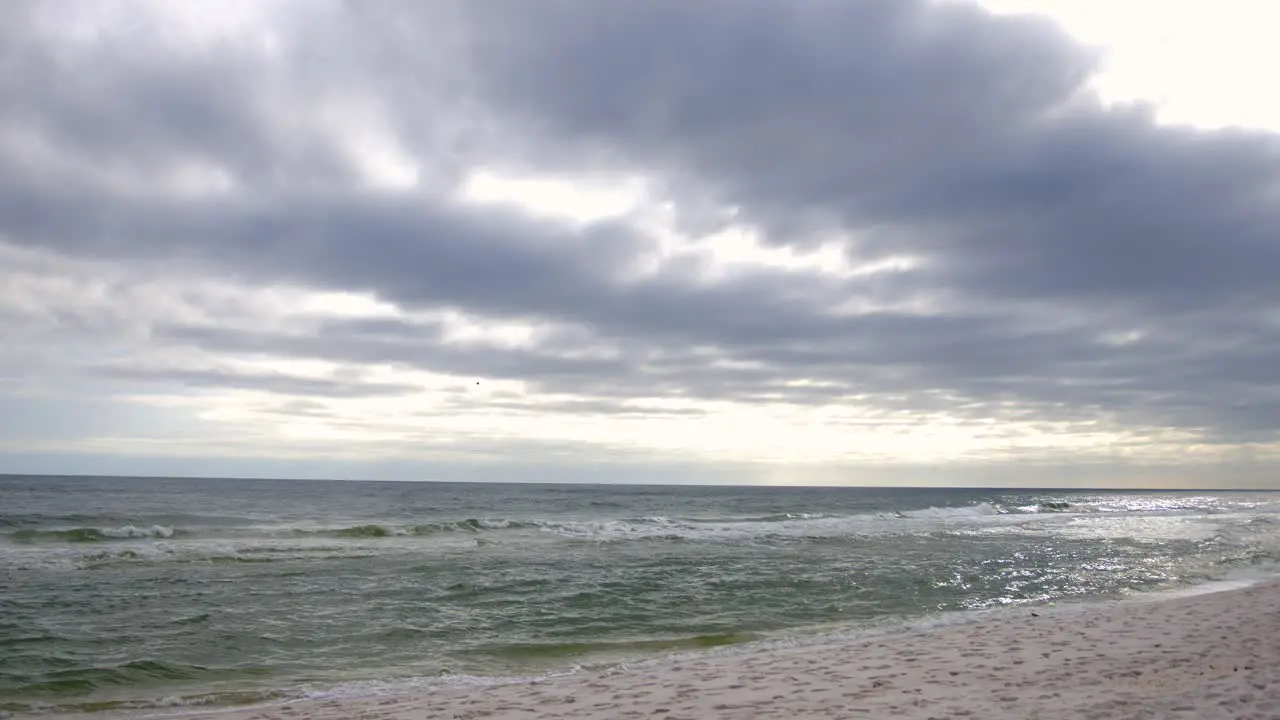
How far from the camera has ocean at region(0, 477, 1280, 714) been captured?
455 inches

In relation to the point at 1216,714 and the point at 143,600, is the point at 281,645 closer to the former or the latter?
the point at 143,600

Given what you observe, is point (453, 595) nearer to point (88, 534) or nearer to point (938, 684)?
point (938, 684)

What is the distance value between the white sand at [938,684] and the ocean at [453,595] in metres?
1.44

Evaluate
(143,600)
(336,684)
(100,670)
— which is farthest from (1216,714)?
(143,600)

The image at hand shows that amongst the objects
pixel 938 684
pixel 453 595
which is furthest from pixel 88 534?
pixel 938 684

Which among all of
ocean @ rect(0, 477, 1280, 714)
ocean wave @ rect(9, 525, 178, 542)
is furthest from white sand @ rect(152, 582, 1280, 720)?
ocean wave @ rect(9, 525, 178, 542)

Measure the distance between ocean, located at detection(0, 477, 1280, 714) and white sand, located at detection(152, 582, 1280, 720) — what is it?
1444 mm

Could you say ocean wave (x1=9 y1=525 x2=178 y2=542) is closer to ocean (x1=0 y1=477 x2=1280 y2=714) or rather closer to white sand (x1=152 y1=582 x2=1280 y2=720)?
ocean (x1=0 y1=477 x2=1280 y2=714)

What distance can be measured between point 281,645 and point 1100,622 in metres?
13.9

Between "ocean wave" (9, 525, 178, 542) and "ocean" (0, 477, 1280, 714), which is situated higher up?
"ocean" (0, 477, 1280, 714)

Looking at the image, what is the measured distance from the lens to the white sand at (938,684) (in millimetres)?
8078

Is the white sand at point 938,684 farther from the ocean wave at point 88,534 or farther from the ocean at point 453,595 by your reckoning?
the ocean wave at point 88,534

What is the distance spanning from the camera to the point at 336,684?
10750 mm

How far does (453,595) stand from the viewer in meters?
18.0
